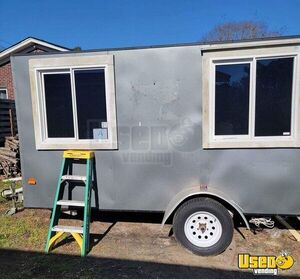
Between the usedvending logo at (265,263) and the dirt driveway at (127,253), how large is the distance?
0.08 metres

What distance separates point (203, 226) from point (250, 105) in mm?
1796

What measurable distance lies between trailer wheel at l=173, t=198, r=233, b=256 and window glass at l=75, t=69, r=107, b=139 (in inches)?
65.0

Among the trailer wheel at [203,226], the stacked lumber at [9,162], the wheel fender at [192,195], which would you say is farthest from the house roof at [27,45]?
the trailer wheel at [203,226]

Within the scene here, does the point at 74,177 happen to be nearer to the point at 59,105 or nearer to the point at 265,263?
the point at 59,105

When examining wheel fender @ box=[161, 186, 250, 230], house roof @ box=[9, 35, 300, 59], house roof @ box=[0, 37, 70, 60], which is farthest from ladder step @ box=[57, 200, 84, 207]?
house roof @ box=[0, 37, 70, 60]

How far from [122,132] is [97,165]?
0.64 meters

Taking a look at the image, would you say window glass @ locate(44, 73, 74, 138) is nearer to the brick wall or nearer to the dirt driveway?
the dirt driveway

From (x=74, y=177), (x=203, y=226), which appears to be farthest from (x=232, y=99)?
(x=74, y=177)

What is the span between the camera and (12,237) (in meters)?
4.00

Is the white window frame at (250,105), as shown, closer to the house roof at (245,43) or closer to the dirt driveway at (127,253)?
the house roof at (245,43)

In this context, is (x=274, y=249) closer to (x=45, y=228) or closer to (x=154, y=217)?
(x=154, y=217)

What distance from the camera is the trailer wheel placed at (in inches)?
134

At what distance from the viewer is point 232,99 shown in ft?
11.4

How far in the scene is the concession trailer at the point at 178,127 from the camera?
3385mm
